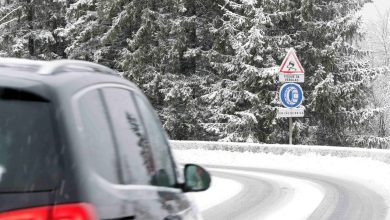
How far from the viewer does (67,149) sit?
94.6 inches

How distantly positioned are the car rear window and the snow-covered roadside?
397 inches

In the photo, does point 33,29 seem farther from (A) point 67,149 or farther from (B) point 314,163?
(A) point 67,149

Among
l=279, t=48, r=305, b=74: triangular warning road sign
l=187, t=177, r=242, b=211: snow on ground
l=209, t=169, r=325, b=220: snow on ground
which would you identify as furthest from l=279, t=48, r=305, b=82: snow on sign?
l=187, t=177, r=242, b=211: snow on ground

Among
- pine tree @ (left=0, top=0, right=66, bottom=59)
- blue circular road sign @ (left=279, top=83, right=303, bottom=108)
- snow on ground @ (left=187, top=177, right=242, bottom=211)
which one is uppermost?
pine tree @ (left=0, top=0, right=66, bottom=59)

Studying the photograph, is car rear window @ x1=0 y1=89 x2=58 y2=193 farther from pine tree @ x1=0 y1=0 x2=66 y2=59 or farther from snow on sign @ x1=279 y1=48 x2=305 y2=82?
pine tree @ x1=0 y1=0 x2=66 y2=59

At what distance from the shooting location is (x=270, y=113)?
31.3 m

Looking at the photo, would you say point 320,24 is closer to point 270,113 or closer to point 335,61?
point 335,61

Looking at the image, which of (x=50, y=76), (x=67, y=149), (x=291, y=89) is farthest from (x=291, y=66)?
(x=67, y=149)

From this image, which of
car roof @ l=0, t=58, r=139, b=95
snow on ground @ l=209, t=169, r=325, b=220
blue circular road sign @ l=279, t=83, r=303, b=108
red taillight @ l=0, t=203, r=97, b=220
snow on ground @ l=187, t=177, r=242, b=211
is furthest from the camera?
blue circular road sign @ l=279, t=83, r=303, b=108

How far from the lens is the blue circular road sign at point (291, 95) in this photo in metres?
20.9

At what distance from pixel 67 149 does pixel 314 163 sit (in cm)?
1735

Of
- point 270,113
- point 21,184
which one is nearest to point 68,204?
point 21,184

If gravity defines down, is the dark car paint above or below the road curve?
above

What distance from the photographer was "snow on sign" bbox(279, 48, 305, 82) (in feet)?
67.0
